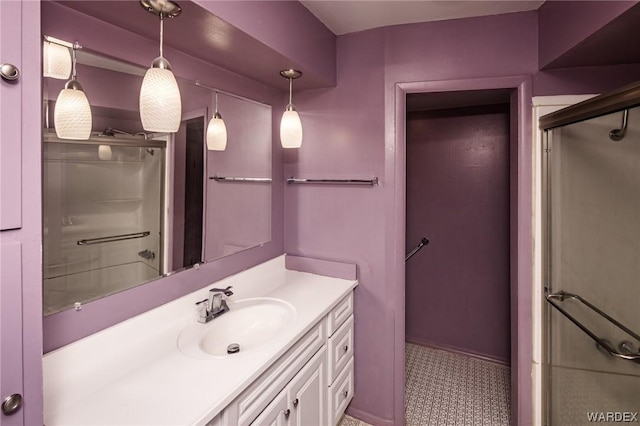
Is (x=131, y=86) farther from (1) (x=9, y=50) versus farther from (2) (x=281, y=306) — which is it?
(2) (x=281, y=306)

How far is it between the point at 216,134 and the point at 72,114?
641 mm

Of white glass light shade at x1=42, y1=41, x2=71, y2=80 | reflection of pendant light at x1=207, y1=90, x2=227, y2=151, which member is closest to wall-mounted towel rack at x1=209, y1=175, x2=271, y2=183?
reflection of pendant light at x1=207, y1=90, x2=227, y2=151

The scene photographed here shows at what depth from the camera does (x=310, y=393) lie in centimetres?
145

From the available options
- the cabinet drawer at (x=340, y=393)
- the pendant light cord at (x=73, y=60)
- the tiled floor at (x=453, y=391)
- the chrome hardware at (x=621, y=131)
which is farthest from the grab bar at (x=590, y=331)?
the pendant light cord at (x=73, y=60)

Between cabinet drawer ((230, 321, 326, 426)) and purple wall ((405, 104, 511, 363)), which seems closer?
cabinet drawer ((230, 321, 326, 426))

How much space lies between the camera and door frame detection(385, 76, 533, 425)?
166 cm

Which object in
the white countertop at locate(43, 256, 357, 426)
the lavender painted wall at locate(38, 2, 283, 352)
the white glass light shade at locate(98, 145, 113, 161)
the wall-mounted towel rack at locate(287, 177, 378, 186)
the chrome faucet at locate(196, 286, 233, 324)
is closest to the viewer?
the white countertop at locate(43, 256, 357, 426)

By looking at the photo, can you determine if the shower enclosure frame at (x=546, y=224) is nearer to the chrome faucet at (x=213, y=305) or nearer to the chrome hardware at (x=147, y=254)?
the chrome faucet at (x=213, y=305)

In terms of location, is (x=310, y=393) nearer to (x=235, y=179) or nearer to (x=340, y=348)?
(x=340, y=348)

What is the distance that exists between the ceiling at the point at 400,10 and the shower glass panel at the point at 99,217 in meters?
1.05

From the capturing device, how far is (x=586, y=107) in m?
1.32

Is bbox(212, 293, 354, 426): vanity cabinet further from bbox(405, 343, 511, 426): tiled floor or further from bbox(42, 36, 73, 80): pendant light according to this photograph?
bbox(42, 36, 73, 80): pendant light

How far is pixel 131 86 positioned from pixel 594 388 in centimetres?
230

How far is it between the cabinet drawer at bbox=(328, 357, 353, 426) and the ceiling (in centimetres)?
186
